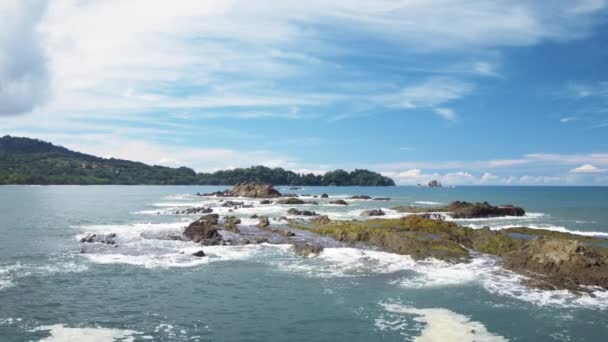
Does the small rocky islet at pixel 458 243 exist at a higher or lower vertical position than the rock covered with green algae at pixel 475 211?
lower

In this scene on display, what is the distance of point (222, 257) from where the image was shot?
3819 centimetres

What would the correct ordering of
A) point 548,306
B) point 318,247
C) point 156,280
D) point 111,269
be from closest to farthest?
point 548,306
point 156,280
point 111,269
point 318,247

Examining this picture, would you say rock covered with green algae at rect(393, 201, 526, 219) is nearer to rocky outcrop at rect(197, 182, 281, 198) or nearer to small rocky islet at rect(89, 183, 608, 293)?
small rocky islet at rect(89, 183, 608, 293)

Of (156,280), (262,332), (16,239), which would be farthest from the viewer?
(16,239)

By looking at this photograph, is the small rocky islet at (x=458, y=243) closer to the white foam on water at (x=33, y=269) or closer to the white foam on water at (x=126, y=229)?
the white foam on water at (x=126, y=229)

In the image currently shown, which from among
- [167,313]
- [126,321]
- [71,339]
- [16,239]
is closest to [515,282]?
[167,313]

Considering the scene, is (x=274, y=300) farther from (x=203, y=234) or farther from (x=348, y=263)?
(x=203, y=234)

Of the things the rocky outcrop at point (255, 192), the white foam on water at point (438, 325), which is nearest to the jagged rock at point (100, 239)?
the white foam on water at point (438, 325)

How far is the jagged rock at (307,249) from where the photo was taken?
130 ft

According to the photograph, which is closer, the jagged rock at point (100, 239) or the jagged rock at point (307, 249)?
the jagged rock at point (307, 249)

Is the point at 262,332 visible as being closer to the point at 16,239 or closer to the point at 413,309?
the point at 413,309

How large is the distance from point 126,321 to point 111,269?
12.2 meters

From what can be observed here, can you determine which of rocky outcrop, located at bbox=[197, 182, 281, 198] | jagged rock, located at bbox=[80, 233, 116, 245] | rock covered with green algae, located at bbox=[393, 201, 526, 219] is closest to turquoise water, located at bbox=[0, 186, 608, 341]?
jagged rock, located at bbox=[80, 233, 116, 245]

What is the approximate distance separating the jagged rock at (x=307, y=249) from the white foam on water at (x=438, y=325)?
15.9 meters
